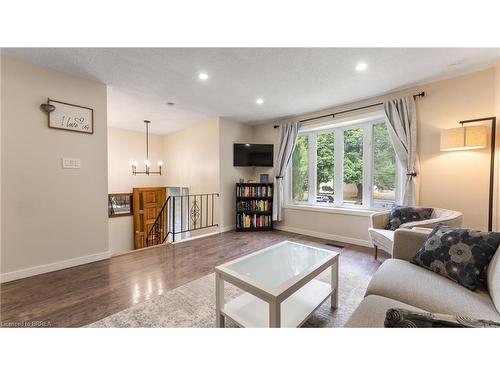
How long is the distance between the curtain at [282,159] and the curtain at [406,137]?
5.22 feet

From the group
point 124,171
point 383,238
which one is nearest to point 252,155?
point 383,238

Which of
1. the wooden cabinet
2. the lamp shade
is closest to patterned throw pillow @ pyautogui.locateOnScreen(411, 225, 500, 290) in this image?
the lamp shade

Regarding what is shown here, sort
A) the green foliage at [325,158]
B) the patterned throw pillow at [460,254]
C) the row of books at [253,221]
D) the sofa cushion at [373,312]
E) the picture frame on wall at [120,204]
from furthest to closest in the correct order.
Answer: the picture frame on wall at [120,204] → the row of books at [253,221] → the green foliage at [325,158] → the patterned throw pillow at [460,254] → the sofa cushion at [373,312]

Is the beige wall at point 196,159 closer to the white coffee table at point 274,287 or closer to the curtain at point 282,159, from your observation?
the curtain at point 282,159

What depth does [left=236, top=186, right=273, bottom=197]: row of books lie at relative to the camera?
421cm

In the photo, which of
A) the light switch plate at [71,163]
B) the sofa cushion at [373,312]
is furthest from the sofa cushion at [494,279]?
the light switch plate at [71,163]

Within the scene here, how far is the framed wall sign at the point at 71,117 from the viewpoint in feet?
7.43

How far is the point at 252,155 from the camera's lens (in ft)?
14.0

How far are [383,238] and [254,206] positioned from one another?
2.43m

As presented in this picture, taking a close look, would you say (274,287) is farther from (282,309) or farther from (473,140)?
(473,140)

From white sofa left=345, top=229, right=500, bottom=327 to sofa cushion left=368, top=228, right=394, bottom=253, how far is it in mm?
905

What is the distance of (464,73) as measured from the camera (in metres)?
2.34

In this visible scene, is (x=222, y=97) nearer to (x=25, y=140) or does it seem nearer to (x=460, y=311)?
(x=25, y=140)
